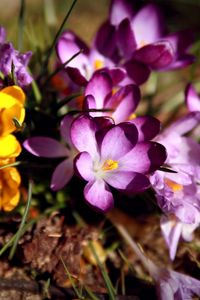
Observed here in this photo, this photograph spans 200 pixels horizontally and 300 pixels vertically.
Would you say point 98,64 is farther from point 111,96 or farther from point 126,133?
point 126,133

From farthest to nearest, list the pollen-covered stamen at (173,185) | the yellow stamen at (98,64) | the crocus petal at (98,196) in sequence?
the yellow stamen at (98,64) → the pollen-covered stamen at (173,185) → the crocus petal at (98,196)

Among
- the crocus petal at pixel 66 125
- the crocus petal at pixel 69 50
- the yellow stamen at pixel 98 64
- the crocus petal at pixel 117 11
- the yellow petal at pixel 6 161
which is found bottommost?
the yellow petal at pixel 6 161

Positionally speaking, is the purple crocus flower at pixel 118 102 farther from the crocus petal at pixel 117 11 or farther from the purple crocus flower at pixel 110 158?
the crocus petal at pixel 117 11

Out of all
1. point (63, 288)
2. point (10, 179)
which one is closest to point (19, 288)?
point (63, 288)

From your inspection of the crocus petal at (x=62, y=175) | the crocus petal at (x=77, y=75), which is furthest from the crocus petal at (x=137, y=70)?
the crocus petal at (x=62, y=175)

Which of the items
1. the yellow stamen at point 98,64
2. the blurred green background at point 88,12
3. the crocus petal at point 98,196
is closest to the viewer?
the crocus petal at point 98,196

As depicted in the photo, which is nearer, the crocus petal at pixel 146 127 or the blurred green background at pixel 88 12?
the crocus petal at pixel 146 127
